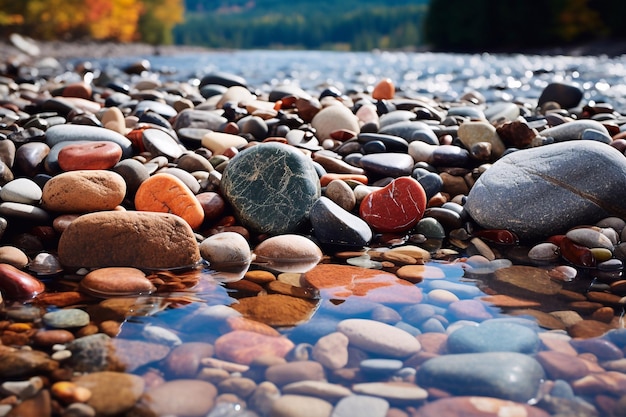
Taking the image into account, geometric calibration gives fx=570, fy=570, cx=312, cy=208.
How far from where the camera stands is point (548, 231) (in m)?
3.19

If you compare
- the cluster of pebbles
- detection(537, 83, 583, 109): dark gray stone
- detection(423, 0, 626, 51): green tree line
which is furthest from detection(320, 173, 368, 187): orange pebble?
detection(423, 0, 626, 51): green tree line

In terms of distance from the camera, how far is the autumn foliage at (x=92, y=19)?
3431 centimetres

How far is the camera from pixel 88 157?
11.4 ft

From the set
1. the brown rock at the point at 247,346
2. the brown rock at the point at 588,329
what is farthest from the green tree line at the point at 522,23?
the brown rock at the point at 247,346

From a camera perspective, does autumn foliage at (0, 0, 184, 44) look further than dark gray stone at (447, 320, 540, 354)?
Yes

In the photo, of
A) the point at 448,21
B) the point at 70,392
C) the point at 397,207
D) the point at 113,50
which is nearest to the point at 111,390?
the point at 70,392

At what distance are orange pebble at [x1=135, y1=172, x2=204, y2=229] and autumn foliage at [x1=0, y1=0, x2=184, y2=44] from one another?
3311 centimetres

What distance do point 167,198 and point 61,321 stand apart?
1.20 m

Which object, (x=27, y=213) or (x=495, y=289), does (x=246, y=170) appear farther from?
(x=495, y=289)

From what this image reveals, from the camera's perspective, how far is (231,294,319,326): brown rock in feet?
7.34

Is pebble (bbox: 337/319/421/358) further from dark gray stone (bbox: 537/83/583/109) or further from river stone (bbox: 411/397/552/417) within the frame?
dark gray stone (bbox: 537/83/583/109)

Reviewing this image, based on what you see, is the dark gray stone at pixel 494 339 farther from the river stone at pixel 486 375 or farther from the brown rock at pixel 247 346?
the brown rock at pixel 247 346

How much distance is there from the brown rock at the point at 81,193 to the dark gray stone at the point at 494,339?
204cm

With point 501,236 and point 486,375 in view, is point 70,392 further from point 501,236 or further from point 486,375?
point 501,236
